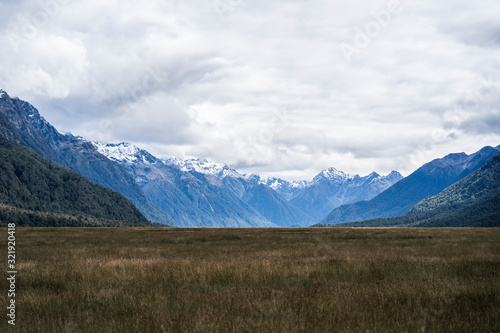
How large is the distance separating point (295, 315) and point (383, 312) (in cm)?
232

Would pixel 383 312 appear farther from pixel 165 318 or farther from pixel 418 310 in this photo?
pixel 165 318

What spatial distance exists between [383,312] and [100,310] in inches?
292

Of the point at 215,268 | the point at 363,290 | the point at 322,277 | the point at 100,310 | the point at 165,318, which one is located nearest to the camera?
the point at 165,318

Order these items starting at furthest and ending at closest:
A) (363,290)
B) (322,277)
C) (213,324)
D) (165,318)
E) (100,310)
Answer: (322,277), (363,290), (100,310), (165,318), (213,324)

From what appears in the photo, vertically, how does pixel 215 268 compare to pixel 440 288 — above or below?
above

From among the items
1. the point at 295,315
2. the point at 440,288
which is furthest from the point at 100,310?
the point at 440,288

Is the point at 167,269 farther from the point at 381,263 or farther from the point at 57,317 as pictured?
the point at 381,263

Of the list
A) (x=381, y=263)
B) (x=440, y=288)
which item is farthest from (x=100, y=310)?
(x=381, y=263)

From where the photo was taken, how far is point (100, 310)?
964cm

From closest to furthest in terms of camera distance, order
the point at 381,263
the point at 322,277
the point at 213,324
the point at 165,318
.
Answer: the point at 213,324
the point at 165,318
the point at 322,277
the point at 381,263

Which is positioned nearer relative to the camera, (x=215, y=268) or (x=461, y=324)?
(x=461, y=324)

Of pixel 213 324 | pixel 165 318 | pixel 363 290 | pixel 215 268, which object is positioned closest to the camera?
pixel 213 324

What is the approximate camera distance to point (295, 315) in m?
8.62

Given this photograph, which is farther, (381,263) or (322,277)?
(381,263)
